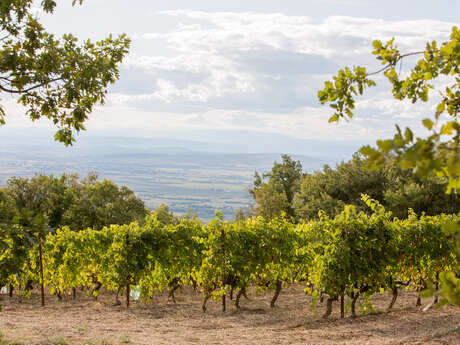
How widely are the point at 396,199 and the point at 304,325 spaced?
18.6m

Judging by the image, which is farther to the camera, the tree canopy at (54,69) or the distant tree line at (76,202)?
the distant tree line at (76,202)

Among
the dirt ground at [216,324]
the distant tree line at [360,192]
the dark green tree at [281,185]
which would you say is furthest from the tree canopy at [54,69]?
the dark green tree at [281,185]

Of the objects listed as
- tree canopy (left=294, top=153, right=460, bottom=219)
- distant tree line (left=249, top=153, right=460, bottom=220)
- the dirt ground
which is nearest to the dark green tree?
distant tree line (left=249, top=153, right=460, bottom=220)

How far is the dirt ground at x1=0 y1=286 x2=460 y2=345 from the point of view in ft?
20.2

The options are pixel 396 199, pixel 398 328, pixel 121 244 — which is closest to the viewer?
pixel 398 328

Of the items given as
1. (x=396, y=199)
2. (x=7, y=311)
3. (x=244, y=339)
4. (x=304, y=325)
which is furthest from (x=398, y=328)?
(x=396, y=199)

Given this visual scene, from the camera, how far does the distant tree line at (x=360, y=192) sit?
24.4m

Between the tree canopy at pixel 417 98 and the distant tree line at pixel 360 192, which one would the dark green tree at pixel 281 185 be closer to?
the distant tree line at pixel 360 192

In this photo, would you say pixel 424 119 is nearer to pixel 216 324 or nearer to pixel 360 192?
pixel 216 324

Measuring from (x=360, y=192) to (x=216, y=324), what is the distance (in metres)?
23.3

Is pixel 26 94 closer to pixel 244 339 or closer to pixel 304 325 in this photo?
pixel 244 339

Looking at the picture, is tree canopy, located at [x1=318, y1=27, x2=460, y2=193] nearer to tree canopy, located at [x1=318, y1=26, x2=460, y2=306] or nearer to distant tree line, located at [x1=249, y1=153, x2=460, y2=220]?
tree canopy, located at [x1=318, y1=26, x2=460, y2=306]

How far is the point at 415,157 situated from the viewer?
154cm

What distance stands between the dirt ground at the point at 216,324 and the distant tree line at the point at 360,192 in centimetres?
1391
